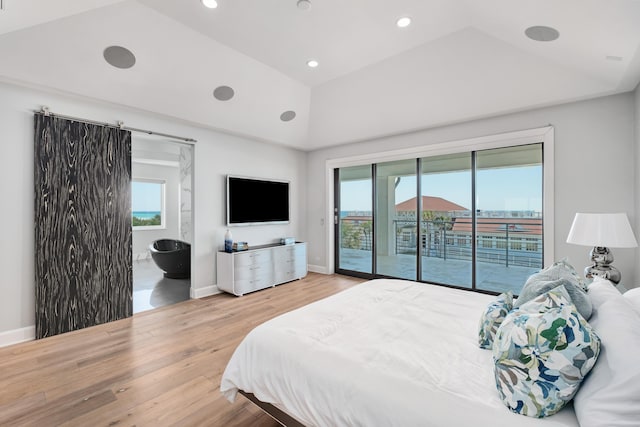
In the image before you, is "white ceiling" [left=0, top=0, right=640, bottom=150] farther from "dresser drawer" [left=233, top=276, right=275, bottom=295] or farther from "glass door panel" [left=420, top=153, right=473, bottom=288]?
"dresser drawer" [left=233, top=276, right=275, bottom=295]

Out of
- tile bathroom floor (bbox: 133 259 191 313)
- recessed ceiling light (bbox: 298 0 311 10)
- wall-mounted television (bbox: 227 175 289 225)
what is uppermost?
recessed ceiling light (bbox: 298 0 311 10)

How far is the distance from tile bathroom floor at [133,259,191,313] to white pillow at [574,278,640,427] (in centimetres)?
418

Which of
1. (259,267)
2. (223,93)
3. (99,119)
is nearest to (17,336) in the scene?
(99,119)

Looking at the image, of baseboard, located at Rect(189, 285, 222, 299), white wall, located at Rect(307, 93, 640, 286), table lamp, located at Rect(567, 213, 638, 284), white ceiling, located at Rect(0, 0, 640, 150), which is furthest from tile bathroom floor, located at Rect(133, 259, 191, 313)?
white wall, located at Rect(307, 93, 640, 286)

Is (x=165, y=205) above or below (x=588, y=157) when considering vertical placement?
below

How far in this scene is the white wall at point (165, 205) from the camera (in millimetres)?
6945

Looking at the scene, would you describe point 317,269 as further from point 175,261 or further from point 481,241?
point 481,241

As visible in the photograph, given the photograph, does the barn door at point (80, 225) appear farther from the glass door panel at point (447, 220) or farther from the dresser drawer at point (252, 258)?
the glass door panel at point (447, 220)

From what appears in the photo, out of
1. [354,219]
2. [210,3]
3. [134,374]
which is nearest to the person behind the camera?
[134,374]

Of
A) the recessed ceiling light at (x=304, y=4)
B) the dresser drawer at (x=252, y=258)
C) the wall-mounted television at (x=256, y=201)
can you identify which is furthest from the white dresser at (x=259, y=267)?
the recessed ceiling light at (x=304, y=4)

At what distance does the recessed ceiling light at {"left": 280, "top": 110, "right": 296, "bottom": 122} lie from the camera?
4594mm

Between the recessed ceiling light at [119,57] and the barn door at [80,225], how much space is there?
0.77m

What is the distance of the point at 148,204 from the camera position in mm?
7223

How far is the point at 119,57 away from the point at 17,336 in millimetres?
2866
